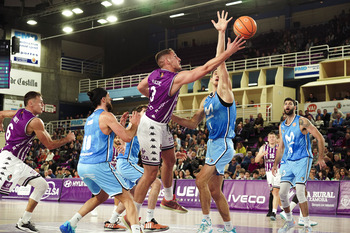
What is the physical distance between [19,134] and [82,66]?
31.7m

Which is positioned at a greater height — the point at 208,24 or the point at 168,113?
the point at 208,24

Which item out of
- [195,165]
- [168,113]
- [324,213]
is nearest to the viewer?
[168,113]

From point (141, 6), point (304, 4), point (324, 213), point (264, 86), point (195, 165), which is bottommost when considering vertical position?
point (324, 213)

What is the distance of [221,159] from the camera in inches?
299

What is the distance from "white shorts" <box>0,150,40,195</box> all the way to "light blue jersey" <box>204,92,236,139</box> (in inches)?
122

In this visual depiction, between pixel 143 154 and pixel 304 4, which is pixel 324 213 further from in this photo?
pixel 304 4

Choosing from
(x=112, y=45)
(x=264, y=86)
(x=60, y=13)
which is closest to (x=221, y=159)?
(x=264, y=86)

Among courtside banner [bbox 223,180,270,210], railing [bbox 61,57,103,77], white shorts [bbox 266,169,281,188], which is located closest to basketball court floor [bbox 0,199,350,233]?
white shorts [bbox 266,169,281,188]

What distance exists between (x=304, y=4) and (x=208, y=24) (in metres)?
7.96

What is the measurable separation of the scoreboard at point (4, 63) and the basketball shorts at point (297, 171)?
17.9m

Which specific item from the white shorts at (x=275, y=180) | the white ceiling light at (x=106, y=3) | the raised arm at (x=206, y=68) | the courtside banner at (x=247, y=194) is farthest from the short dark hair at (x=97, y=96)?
the white ceiling light at (x=106, y=3)

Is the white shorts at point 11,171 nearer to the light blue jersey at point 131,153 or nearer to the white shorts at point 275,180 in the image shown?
the light blue jersey at point 131,153

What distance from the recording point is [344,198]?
1448 centimetres

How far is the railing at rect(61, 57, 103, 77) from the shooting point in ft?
129
